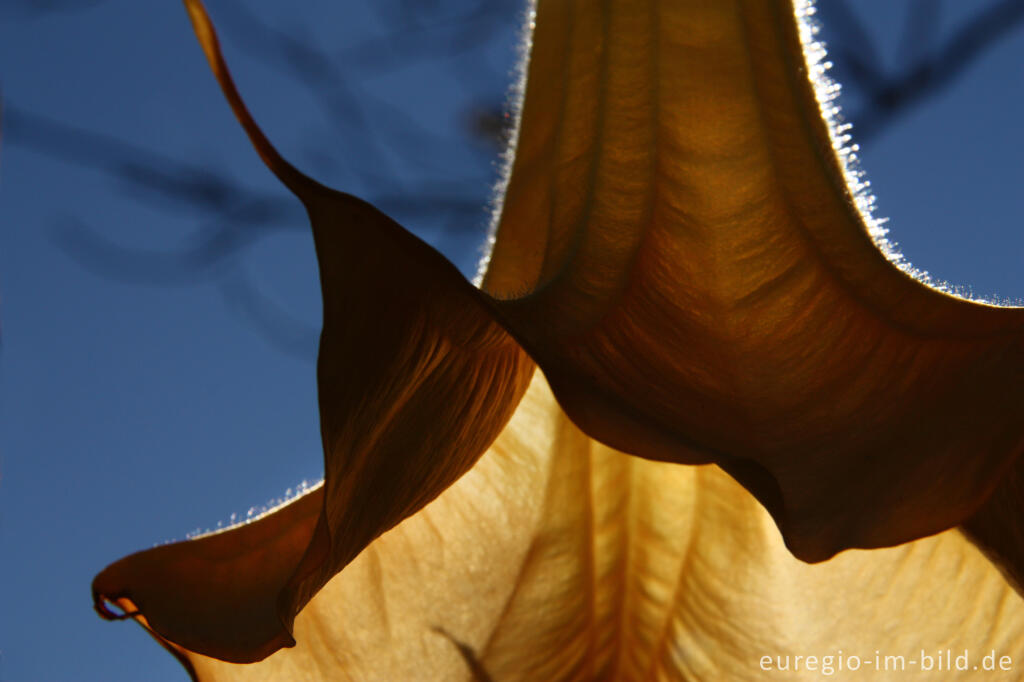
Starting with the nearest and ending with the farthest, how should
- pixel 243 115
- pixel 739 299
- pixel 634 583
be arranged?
1. pixel 243 115
2. pixel 739 299
3. pixel 634 583

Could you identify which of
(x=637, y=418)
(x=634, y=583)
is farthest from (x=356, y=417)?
(x=634, y=583)

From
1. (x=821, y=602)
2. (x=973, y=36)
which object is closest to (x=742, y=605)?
(x=821, y=602)

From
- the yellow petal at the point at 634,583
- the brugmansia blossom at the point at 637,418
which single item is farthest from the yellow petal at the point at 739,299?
the yellow petal at the point at 634,583

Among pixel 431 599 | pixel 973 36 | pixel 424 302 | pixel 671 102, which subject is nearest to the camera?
pixel 424 302

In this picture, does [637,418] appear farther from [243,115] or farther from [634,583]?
[634,583]

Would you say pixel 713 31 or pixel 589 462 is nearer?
pixel 713 31

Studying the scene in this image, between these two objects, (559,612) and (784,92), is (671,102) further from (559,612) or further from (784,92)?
(559,612)

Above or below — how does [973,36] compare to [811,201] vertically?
below

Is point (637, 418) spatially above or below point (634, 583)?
above
